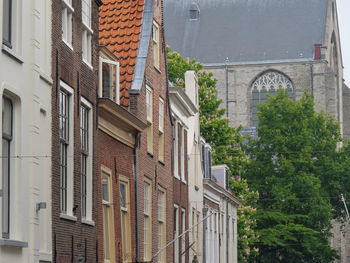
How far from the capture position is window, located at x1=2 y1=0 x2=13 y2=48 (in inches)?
509

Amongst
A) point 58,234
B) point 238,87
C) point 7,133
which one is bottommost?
point 58,234

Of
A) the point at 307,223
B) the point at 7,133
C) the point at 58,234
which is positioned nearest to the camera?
the point at 7,133

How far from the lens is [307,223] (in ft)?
185

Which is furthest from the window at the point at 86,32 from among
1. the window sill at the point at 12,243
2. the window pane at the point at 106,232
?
the window sill at the point at 12,243

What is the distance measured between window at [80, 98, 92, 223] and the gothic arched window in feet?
224

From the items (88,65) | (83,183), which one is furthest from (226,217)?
(83,183)

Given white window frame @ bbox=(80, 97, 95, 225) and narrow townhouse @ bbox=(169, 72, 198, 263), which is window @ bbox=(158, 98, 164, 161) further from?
white window frame @ bbox=(80, 97, 95, 225)

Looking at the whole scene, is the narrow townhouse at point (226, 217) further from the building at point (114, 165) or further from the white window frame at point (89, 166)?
the white window frame at point (89, 166)

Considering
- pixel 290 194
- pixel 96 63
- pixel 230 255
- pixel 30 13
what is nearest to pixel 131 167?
pixel 96 63

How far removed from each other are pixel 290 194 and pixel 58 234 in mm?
42638

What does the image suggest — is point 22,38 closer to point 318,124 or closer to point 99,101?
point 99,101

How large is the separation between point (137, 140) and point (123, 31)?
3.08 meters

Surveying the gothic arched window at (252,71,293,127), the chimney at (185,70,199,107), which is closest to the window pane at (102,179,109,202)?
the chimney at (185,70,199,107)

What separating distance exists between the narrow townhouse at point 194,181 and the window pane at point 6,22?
54.4 feet
